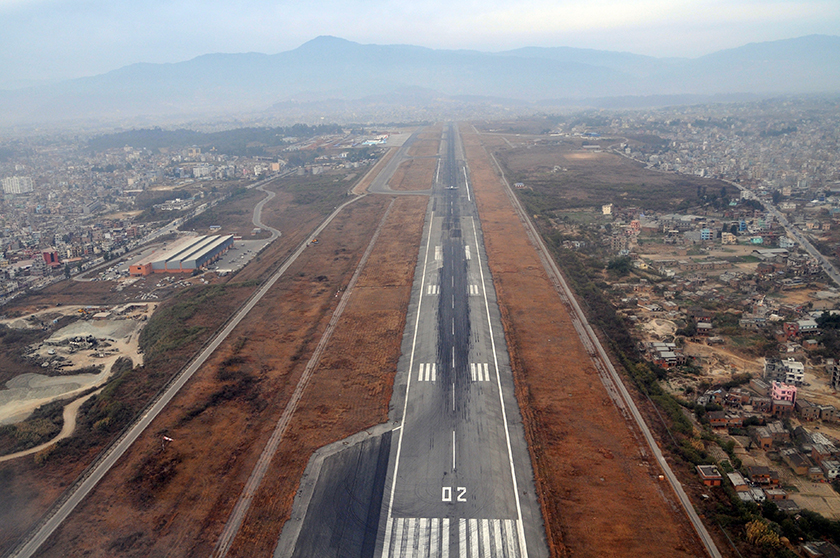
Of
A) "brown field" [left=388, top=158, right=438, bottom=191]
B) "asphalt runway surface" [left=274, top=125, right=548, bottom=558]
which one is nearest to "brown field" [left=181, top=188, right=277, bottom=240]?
"brown field" [left=388, top=158, right=438, bottom=191]

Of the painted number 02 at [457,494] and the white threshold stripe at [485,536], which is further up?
the painted number 02 at [457,494]

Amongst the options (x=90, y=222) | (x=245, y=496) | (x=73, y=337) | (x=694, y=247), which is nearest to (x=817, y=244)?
(x=694, y=247)

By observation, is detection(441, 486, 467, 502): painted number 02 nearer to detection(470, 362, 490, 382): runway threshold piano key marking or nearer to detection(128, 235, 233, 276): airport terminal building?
detection(470, 362, 490, 382): runway threshold piano key marking

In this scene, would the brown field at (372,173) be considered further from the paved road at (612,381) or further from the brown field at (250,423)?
the brown field at (250,423)

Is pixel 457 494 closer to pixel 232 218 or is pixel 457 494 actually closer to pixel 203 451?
pixel 203 451

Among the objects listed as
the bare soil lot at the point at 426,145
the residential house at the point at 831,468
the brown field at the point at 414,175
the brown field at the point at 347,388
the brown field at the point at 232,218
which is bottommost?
the residential house at the point at 831,468

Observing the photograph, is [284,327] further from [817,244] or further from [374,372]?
[817,244]

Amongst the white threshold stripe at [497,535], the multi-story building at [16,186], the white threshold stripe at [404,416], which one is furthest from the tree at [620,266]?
the multi-story building at [16,186]
